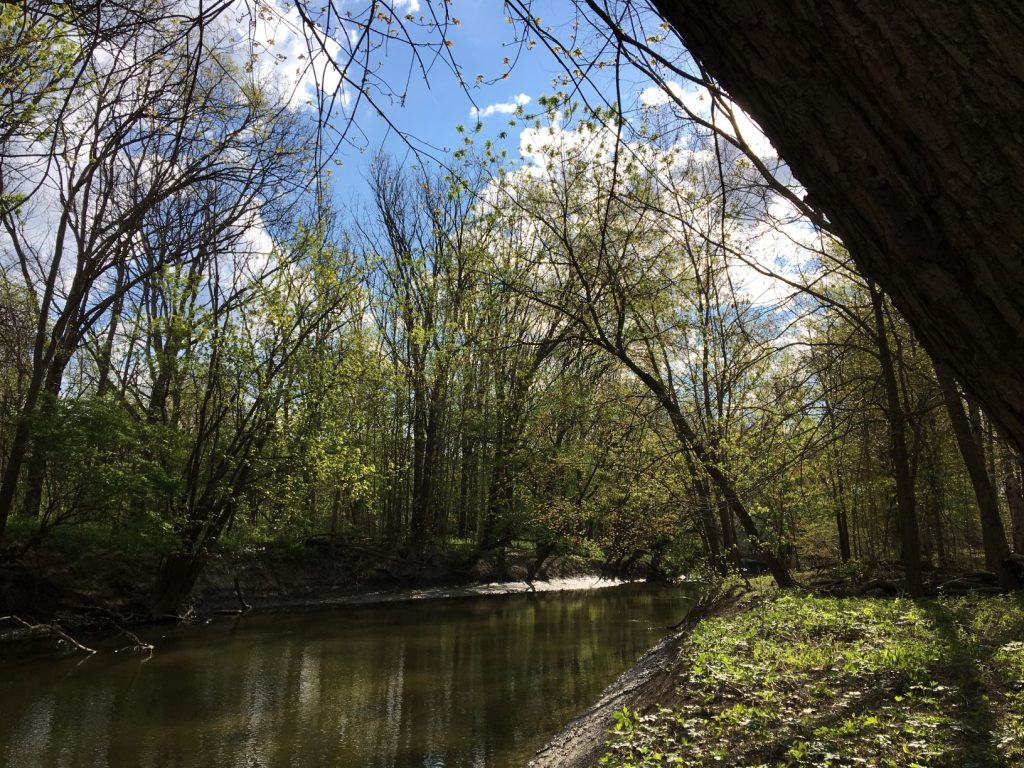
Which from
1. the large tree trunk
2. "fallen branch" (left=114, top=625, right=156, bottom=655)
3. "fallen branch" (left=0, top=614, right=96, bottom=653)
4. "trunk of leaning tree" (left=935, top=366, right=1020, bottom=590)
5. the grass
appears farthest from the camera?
"fallen branch" (left=114, top=625, right=156, bottom=655)

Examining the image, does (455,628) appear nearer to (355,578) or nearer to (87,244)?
(355,578)

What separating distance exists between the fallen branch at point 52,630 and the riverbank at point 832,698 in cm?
842

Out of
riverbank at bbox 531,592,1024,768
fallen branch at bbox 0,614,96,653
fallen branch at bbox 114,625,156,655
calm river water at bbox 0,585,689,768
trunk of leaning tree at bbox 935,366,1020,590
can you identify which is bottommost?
calm river water at bbox 0,585,689,768

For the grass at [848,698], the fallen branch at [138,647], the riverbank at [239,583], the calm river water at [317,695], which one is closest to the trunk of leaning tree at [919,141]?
the grass at [848,698]

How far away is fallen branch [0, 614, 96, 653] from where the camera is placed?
11.1 metres

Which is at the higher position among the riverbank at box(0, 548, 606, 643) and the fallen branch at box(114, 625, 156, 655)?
the riverbank at box(0, 548, 606, 643)

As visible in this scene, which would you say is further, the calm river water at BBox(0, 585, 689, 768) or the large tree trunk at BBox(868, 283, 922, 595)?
the large tree trunk at BBox(868, 283, 922, 595)

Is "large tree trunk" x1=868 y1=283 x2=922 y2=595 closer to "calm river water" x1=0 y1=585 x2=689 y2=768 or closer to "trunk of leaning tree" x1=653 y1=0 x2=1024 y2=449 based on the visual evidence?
"calm river water" x1=0 y1=585 x2=689 y2=768

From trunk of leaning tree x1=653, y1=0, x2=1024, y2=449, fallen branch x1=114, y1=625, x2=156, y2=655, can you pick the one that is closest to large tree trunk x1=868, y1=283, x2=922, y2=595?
trunk of leaning tree x1=653, y1=0, x2=1024, y2=449

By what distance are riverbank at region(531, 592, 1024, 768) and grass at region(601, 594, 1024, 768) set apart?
0.04ft

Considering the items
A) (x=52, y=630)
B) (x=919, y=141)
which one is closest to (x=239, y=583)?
(x=52, y=630)

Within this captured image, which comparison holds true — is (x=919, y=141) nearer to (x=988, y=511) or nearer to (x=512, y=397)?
(x=988, y=511)

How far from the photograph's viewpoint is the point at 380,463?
2431 cm

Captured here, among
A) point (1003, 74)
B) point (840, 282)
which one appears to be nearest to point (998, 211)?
point (1003, 74)
